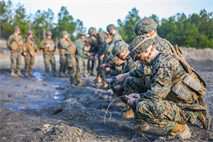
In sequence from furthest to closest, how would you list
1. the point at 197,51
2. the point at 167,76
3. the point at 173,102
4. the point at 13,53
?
the point at 197,51
the point at 13,53
the point at 173,102
the point at 167,76

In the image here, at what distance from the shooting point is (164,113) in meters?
2.49

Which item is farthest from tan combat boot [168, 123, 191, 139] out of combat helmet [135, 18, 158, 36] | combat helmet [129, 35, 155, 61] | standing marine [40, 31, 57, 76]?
standing marine [40, 31, 57, 76]

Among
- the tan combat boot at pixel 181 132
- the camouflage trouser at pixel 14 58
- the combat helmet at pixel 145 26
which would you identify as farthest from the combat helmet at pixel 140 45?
the camouflage trouser at pixel 14 58

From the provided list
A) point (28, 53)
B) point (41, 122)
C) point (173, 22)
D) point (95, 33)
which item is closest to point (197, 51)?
point (173, 22)

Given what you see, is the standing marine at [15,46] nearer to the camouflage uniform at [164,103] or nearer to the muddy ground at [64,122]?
the muddy ground at [64,122]

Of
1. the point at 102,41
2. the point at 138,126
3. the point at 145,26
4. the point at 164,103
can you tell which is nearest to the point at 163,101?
the point at 164,103

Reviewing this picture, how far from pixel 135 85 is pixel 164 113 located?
40.2 inches

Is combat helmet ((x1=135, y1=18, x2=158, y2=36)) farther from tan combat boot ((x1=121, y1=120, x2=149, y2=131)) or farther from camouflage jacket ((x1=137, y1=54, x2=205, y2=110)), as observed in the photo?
tan combat boot ((x1=121, y1=120, x2=149, y2=131))

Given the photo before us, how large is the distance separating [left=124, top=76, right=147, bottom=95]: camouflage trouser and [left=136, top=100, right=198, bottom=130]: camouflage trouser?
31.1 inches

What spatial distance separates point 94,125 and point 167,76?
1.89 meters

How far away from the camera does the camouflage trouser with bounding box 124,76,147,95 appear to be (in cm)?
335

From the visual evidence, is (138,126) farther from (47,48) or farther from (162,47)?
(47,48)

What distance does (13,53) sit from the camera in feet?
31.9

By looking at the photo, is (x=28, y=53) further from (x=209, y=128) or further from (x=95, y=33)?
(x=209, y=128)
